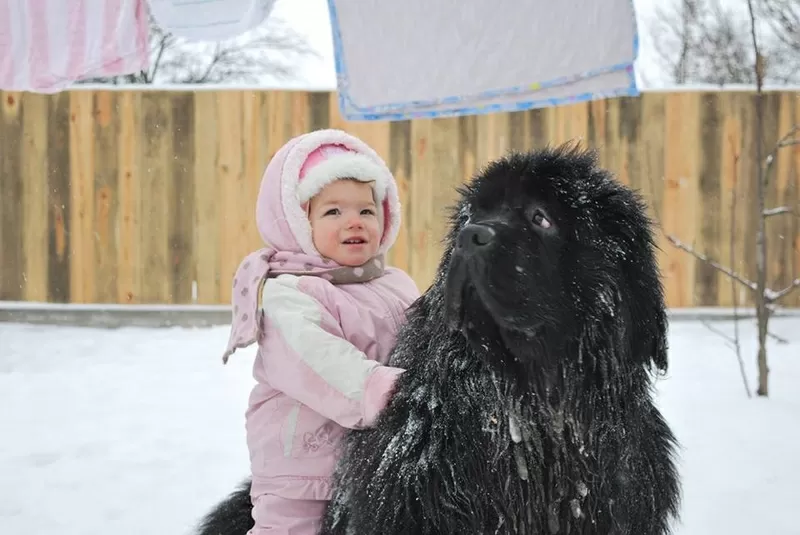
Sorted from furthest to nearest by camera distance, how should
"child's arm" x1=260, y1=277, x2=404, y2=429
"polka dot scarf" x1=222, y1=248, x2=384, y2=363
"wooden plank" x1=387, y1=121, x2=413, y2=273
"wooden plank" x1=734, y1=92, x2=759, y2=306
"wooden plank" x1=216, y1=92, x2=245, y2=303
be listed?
1. "wooden plank" x1=216, y1=92, x2=245, y2=303
2. "wooden plank" x1=387, y1=121, x2=413, y2=273
3. "wooden plank" x1=734, y1=92, x2=759, y2=306
4. "polka dot scarf" x1=222, y1=248, x2=384, y2=363
5. "child's arm" x1=260, y1=277, x2=404, y2=429

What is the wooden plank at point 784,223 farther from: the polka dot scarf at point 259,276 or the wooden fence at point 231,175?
the polka dot scarf at point 259,276

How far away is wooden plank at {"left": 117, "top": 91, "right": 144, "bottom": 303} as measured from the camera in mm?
5883

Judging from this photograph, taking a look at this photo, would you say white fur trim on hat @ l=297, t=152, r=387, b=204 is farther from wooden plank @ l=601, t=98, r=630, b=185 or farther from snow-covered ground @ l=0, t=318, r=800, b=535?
wooden plank @ l=601, t=98, r=630, b=185

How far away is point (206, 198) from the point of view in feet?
19.4

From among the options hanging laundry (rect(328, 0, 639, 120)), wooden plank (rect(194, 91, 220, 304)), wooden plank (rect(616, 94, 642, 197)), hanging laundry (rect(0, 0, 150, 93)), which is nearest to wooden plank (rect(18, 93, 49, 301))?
wooden plank (rect(194, 91, 220, 304))

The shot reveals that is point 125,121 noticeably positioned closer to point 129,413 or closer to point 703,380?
point 129,413

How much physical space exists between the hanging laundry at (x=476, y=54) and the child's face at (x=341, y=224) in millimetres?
656

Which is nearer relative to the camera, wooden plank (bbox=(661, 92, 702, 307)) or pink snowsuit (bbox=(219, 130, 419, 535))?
pink snowsuit (bbox=(219, 130, 419, 535))

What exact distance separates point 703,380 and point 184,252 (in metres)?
4.09

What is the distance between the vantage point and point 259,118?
5.83 m

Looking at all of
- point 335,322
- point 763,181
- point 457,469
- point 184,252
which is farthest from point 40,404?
point 763,181

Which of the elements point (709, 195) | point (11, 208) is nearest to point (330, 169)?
point (709, 195)

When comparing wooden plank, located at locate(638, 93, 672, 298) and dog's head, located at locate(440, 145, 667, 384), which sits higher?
wooden plank, located at locate(638, 93, 672, 298)

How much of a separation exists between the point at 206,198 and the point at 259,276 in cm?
439
